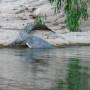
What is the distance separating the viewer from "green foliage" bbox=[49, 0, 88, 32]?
64.0ft

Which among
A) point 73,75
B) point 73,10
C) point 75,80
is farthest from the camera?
point 73,10

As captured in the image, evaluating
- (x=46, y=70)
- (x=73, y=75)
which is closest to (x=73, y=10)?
(x=46, y=70)

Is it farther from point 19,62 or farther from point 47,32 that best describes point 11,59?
point 47,32

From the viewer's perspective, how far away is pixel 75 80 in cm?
945

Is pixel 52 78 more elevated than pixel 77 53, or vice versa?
pixel 52 78

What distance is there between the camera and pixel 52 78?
32.0 ft

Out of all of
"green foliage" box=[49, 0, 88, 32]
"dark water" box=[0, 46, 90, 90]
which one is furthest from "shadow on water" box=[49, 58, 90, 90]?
"green foliage" box=[49, 0, 88, 32]

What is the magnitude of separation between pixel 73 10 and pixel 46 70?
9.02 m

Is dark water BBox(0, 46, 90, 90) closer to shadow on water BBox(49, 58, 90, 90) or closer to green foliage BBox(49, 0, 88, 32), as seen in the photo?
shadow on water BBox(49, 58, 90, 90)

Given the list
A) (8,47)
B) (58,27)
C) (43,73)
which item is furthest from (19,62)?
(58,27)

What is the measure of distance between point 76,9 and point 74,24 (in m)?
0.76

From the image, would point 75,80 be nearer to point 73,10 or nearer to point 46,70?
point 46,70

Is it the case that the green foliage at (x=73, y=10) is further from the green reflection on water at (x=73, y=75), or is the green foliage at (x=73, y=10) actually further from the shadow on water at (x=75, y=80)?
the shadow on water at (x=75, y=80)

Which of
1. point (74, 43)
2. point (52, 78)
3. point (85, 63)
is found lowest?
point (74, 43)
